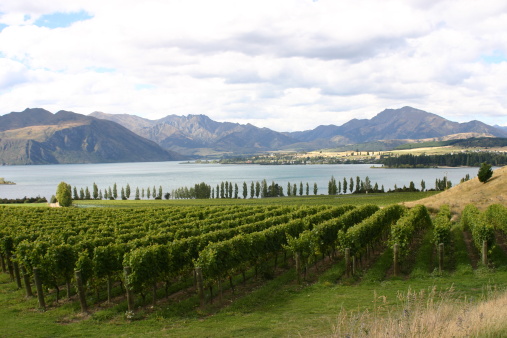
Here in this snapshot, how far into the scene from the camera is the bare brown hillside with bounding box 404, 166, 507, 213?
4431cm

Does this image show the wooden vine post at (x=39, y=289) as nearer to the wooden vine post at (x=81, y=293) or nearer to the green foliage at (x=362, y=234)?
the wooden vine post at (x=81, y=293)

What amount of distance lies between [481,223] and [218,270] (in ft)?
53.5

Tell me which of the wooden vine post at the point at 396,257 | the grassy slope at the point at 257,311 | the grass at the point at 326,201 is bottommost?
the grass at the point at 326,201

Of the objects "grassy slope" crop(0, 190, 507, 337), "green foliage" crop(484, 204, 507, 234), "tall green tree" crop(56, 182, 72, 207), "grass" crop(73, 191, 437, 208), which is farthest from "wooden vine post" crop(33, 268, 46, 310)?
"tall green tree" crop(56, 182, 72, 207)

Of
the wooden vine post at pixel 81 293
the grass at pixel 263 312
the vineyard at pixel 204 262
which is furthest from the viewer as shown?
the vineyard at pixel 204 262

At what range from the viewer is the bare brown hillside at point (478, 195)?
44312mm

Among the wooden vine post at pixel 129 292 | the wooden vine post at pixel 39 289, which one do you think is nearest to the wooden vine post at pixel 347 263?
the wooden vine post at pixel 129 292

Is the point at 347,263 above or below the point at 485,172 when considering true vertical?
below

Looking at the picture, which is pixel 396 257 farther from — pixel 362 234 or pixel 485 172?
pixel 485 172

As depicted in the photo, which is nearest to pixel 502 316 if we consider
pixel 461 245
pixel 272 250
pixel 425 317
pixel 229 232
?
pixel 425 317

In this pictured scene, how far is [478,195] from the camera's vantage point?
153ft

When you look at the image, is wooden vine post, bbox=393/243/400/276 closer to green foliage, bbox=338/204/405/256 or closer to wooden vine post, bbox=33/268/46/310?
green foliage, bbox=338/204/405/256

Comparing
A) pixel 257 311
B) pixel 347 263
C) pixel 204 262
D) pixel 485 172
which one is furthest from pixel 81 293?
pixel 485 172

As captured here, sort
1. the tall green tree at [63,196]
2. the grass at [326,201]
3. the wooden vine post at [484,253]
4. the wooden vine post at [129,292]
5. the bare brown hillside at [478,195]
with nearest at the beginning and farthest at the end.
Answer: the wooden vine post at [129,292], the wooden vine post at [484,253], the bare brown hillside at [478,195], the grass at [326,201], the tall green tree at [63,196]
